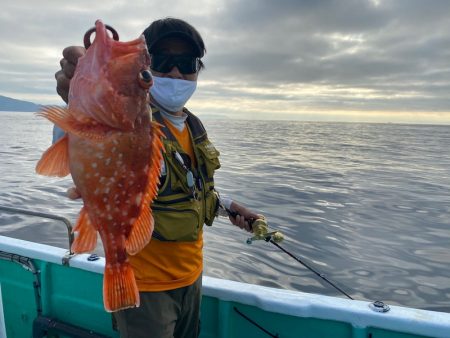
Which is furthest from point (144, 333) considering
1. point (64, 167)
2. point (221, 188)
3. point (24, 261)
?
point (221, 188)

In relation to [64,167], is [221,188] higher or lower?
lower

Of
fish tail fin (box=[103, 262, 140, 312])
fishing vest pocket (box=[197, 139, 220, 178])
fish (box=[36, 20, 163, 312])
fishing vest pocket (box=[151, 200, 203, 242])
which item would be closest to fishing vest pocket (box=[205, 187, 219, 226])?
fishing vest pocket (box=[197, 139, 220, 178])

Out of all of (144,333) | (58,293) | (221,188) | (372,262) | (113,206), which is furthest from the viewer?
(221,188)

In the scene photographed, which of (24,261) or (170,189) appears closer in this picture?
(170,189)

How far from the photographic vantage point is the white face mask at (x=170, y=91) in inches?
104

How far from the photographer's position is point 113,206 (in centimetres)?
196

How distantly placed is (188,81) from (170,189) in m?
0.77

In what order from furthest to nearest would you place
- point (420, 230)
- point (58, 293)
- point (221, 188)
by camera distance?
1. point (221, 188)
2. point (420, 230)
3. point (58, 293)

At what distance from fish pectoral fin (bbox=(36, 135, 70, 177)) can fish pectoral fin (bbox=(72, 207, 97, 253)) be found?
0.79 feet

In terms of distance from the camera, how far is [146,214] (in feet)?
6.69

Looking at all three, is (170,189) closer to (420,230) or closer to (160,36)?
(160,36)

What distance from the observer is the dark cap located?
8.75 feet

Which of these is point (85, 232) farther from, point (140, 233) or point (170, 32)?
point (170, 32)

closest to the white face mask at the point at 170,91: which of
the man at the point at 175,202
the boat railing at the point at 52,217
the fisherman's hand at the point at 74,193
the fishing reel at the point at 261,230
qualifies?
the man at the point at 175,202
